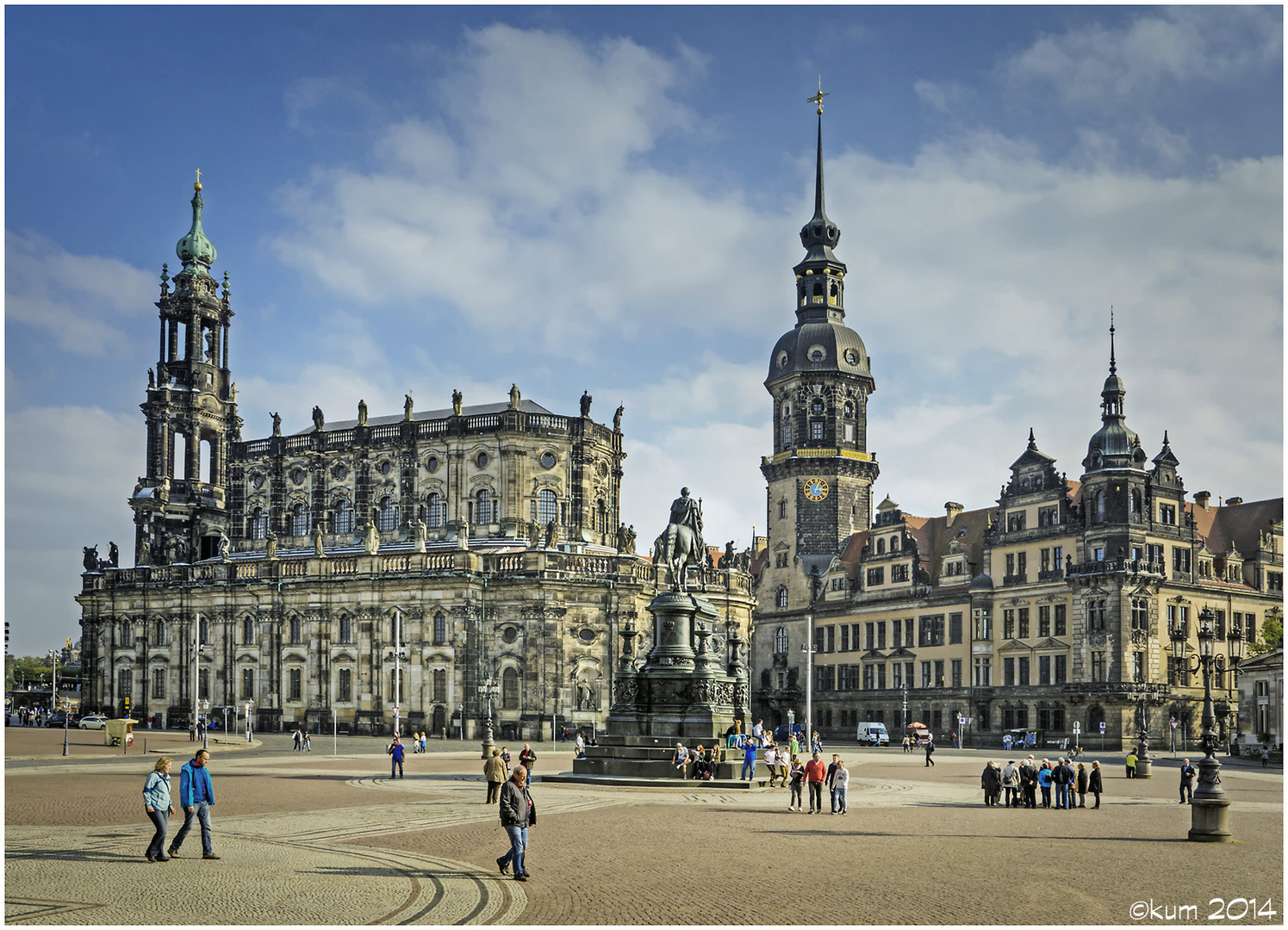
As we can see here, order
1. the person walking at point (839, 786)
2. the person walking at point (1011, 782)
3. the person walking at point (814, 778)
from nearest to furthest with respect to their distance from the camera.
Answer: the person walking at point (839, 786) → the person walking at point (814, 778) → the person walking at point (1011, 782)

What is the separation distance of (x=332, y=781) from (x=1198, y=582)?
199 feet

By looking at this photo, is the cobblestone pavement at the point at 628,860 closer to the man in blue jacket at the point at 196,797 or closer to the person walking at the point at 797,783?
the man in blue jacket at the point at 196,797

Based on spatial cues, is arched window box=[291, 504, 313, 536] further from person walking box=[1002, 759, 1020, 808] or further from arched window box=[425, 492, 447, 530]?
person walking box=[1002, 759, 1020, 808]

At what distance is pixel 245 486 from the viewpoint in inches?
3930

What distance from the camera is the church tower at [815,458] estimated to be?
355ft

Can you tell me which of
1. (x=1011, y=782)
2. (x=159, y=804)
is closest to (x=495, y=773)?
(x=159, y=804)

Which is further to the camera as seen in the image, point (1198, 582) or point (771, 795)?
point (1198, 582)

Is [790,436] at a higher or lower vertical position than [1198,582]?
higher

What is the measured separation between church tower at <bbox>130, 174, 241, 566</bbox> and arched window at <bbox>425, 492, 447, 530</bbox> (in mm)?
19105

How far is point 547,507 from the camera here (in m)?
92.3

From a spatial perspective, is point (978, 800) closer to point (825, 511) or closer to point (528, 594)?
point (528, 594)

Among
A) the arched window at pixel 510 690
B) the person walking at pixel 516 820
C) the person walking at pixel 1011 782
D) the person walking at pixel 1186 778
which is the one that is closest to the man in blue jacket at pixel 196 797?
the person walking at pixel 516 820

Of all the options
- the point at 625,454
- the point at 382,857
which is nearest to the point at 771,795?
the point at 382,857

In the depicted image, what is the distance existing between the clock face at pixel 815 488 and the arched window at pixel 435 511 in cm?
3080
